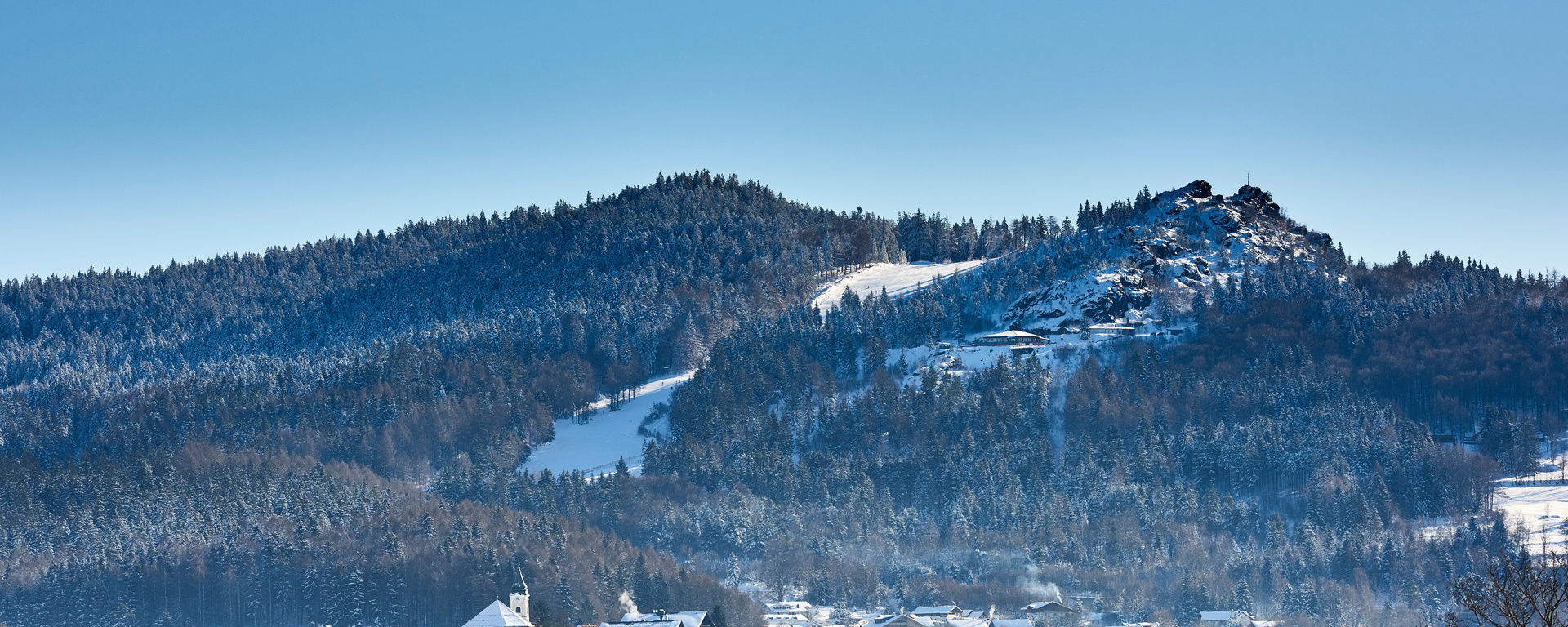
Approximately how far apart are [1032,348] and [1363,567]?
5984 centimetres

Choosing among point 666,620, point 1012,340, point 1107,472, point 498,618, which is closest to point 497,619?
point 498,618

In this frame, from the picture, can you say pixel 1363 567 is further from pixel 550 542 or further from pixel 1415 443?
pixel 550 542

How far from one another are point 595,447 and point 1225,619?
259 ft

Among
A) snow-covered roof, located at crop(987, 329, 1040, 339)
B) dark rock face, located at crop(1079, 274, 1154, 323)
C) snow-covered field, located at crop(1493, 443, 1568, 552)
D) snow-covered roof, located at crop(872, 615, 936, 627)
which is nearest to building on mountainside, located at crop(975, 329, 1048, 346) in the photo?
snow-covered roof, located at crop(987, 329, 1040, 339)

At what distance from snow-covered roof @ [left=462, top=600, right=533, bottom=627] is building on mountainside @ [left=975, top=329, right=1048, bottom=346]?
106m

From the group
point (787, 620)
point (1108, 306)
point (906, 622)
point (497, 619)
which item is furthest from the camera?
point (1108, 306)

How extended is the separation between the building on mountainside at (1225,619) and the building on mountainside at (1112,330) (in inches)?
2694

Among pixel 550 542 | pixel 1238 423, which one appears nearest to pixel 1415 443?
pixel 1238 423

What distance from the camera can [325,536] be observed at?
149m

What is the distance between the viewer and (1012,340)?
193250mm

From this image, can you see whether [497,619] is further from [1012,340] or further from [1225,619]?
[1012,340]

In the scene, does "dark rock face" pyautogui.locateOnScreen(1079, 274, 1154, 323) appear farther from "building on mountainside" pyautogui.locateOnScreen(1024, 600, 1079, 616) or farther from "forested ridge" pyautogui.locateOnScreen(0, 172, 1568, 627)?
"building on mountainside" pyautogui.locateOnScreen(1024, 600, 1079, 616)

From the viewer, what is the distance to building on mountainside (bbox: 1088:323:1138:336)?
194 meters

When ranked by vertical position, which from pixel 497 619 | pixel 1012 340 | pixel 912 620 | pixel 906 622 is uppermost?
pixel 1012 340
